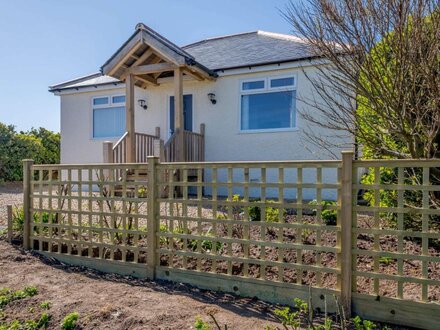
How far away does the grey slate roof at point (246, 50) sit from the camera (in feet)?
30.6

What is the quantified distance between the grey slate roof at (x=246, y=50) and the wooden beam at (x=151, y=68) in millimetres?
1626

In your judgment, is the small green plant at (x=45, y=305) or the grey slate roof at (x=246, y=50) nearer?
the small green plant at (x=45, y=305)

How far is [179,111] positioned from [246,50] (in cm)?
357

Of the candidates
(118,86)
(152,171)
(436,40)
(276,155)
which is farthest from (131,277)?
(118,86)

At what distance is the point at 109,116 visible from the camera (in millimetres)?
11742

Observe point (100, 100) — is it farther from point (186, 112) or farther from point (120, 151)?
point (120, 151)

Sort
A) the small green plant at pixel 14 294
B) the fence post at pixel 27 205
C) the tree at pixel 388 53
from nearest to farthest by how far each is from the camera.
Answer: the tree at pixel 388 53, the small green plant at pixel 14 294, the fence post at pixel 27 205

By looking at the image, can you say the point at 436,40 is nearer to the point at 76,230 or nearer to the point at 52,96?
the point at 76,230

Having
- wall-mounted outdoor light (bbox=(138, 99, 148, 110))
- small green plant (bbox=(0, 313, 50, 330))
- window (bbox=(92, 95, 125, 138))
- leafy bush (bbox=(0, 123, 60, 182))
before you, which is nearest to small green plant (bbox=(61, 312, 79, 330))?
small green plant (bbox=(0, 313, 50, 330))

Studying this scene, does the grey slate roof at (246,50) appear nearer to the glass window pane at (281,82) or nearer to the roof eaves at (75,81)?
the glass window pane at (281,82)

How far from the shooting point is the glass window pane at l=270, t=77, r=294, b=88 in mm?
9156

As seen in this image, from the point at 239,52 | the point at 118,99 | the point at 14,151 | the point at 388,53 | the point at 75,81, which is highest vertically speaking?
the point at 239,52

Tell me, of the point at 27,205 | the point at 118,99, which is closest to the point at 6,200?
the point at 118,99

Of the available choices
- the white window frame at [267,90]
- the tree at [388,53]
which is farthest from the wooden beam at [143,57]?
the tree at [388,53]
